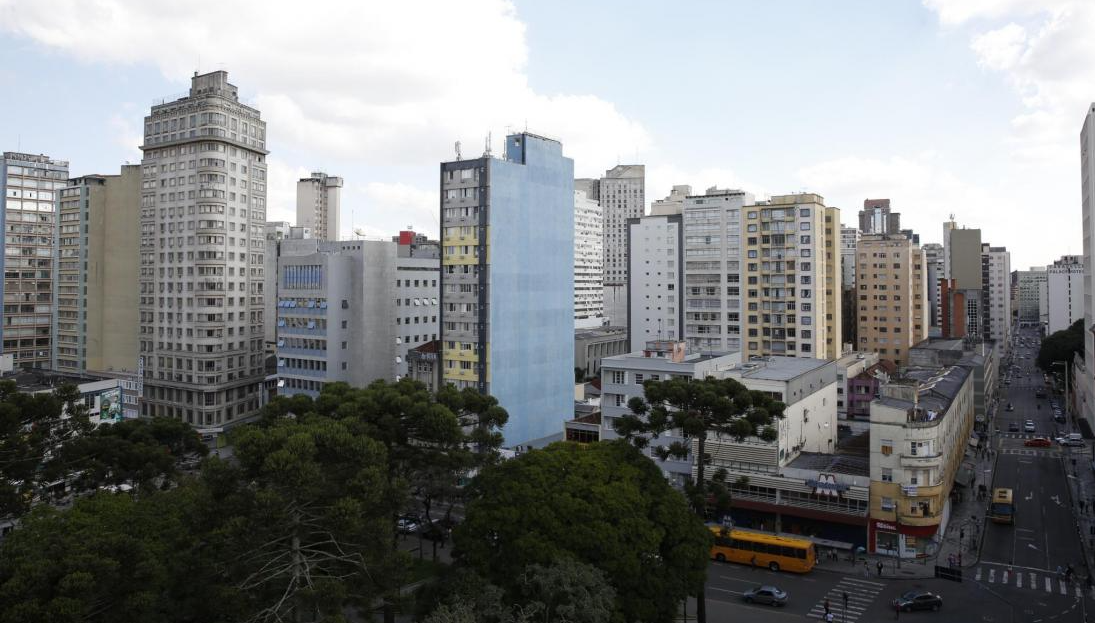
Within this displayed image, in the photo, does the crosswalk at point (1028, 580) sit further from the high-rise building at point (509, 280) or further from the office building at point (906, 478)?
the high-rise building at point (509, 280)

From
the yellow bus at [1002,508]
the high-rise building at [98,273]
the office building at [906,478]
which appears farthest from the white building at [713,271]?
the high-rise building at [98,273]

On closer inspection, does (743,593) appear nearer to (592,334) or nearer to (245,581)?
(245,581)

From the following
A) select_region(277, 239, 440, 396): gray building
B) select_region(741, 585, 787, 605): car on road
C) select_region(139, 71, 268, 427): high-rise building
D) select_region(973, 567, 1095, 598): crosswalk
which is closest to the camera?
select_region(741, 585, 787, 605): car on road

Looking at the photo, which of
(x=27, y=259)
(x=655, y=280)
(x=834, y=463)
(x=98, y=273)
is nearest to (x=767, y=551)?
(x=834, y=463)

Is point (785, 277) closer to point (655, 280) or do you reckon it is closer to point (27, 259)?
point (655, 280)

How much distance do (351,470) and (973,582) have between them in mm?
43930

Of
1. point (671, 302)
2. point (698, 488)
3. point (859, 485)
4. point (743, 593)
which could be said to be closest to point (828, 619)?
point (743, 593)

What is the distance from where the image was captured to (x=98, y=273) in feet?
372

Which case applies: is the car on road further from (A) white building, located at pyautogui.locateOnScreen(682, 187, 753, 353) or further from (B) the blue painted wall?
(A) white building, located at pyautogui.locateOnScreen(682, 187, 753, 353)

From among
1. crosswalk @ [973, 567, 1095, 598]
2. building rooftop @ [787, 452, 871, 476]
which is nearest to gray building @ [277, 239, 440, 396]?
building rooftop @ [787, 452, 871, 476]

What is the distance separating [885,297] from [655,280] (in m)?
41.6

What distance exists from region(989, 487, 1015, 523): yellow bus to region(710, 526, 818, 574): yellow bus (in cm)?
1925

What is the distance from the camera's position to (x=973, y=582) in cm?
5162

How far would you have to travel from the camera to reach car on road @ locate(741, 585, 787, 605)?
158ft
